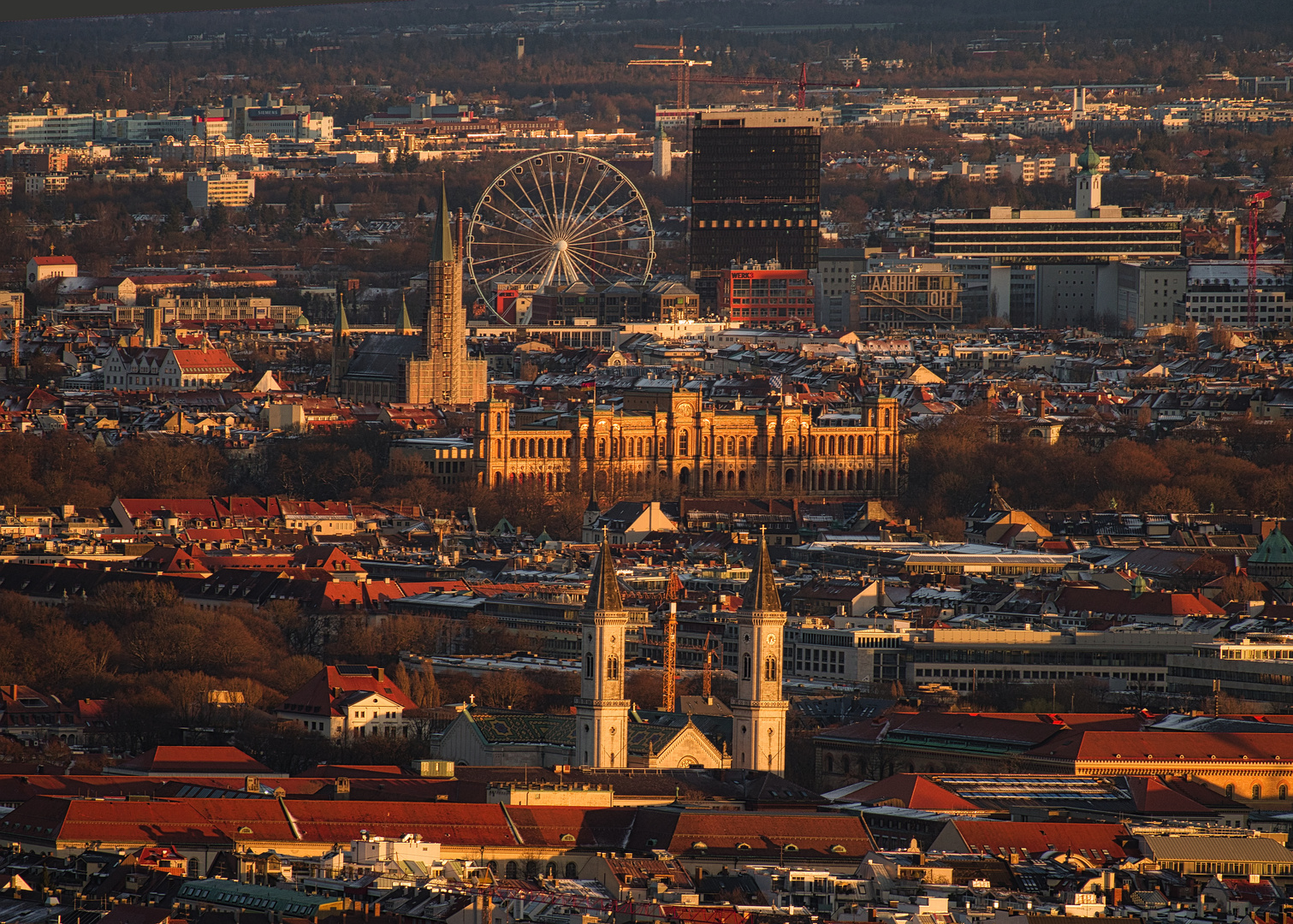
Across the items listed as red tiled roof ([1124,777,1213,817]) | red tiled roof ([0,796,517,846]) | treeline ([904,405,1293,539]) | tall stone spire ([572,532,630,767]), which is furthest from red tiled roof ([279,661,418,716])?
treeline ([904,405,1293,539])

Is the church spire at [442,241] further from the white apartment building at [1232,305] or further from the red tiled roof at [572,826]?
the red tiled roof at [572,826]

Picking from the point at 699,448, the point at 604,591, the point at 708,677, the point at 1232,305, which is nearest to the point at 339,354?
the point at 699,448

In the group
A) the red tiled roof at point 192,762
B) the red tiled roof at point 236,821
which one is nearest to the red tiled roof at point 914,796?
the red tiled roof at point 236,821

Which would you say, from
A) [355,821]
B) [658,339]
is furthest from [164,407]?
[355,821]

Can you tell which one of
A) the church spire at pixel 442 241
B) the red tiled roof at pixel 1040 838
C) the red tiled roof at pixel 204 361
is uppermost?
the church spire at pixel 442 241

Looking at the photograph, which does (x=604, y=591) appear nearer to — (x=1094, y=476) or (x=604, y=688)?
(x=604, y=688)

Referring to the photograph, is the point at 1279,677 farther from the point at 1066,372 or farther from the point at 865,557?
the point at 1066,372

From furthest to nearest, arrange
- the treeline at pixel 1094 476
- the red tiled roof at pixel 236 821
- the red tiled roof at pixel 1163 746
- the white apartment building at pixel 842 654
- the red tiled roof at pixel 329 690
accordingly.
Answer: the treeline at pixel 1094 476 → the white apartment building at pixel 842 654 → the red tiled roof at pixel 329 690 → the red tiled roof at pixel 1163 746 → the red tiled roof at pixel 236 821
